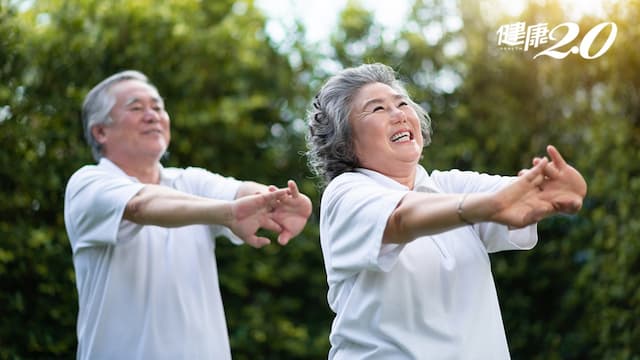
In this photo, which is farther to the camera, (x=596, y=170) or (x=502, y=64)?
(x=502, y=64)

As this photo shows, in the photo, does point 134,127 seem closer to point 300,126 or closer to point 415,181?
point 415,181

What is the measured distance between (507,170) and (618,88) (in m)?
1.09

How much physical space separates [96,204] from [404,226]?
4.65 feet

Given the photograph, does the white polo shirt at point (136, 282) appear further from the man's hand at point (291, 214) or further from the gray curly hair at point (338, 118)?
the gray curly hair at point (338, 118)

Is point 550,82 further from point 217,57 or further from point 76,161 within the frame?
point 76,161

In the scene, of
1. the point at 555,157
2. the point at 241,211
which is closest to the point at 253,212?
the point at 241,211

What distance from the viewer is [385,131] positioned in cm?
265

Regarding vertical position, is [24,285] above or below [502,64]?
below

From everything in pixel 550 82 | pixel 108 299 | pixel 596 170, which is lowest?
pixel 108 299

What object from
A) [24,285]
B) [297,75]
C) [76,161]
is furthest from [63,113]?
[297,75]

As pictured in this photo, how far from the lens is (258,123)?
526 centimetres

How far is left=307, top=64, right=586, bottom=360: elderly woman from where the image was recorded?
85.9 inches

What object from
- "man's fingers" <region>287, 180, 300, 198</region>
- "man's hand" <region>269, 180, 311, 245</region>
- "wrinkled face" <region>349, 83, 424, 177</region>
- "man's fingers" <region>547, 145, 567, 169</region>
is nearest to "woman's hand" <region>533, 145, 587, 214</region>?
"man's fingers" <region>547, 145, 567, 169</region>

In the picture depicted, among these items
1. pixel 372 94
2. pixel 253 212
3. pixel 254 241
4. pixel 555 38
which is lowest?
pixel 254 241
